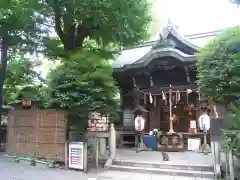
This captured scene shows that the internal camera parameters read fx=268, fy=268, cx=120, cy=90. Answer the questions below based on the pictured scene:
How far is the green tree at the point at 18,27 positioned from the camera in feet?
39.5

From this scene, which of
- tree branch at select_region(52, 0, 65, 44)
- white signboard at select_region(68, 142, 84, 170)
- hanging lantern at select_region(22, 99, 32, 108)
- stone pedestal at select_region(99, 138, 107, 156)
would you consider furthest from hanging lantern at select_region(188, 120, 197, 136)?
tree branch at select_region(52, 0, 65, 44)

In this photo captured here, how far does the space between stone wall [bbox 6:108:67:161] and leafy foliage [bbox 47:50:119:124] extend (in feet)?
2.56

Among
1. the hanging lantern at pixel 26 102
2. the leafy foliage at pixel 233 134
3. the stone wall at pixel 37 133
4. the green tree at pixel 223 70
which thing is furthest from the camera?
the hanging lantern at pixel 26 102

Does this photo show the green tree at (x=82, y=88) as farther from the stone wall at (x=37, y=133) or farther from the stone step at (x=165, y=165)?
the stone step at (x=165, y=165)

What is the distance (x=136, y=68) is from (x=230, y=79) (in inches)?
268

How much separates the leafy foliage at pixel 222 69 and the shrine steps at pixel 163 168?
8.27ft

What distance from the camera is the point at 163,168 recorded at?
9719mm

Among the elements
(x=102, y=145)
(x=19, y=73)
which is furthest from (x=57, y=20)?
(x=102, y=145)

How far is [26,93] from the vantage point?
12.0m

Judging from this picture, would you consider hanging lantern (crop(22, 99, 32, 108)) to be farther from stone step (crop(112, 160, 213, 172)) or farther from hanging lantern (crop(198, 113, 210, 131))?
hanging lantern (crop(198, 113, 210, 131))

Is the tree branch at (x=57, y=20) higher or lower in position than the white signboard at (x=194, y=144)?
higher

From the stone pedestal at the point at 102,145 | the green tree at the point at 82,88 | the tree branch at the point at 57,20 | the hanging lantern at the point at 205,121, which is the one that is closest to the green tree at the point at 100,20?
the tree branch at the point at 57,20

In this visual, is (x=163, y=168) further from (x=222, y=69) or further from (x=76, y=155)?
(x=222, y=69)

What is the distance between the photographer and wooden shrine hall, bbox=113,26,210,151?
14.3 m
